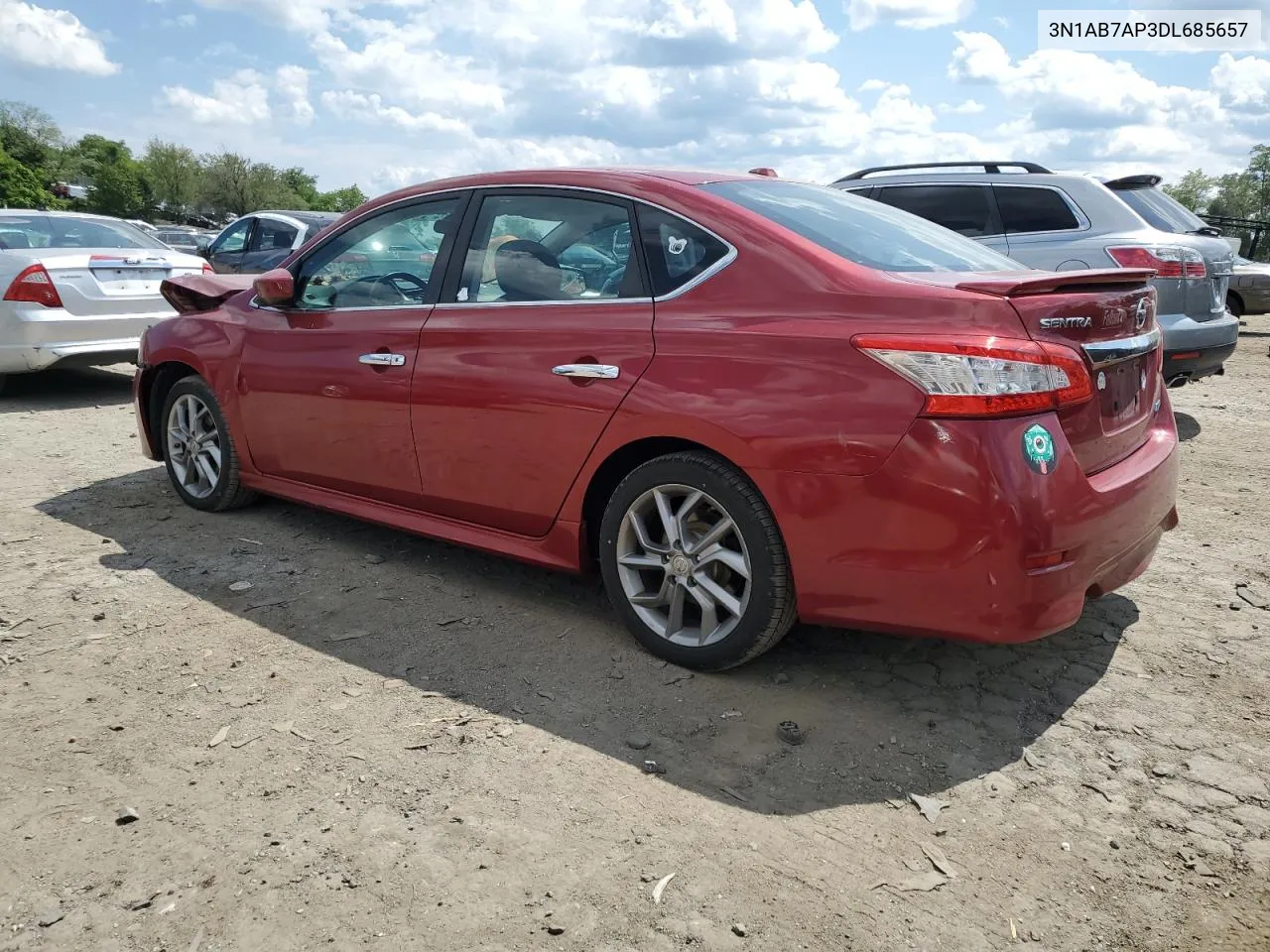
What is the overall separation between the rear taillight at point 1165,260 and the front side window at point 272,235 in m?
9.32

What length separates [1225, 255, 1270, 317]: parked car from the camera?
45.2ft

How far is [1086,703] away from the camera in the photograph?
3.29m

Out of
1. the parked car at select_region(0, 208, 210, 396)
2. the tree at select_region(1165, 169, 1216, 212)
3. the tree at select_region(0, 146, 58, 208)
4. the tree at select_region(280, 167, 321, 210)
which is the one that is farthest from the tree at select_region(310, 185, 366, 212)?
the parked car at select_region(0, 208, 210, 396)

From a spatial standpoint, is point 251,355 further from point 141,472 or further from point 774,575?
point 774,575

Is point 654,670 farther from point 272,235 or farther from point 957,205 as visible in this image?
point 272,235

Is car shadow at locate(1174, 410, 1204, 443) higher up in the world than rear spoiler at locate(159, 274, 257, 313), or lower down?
lower down

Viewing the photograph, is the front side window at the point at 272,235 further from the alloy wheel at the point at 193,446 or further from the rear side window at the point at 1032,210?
the rear side window at the point at 1032,210

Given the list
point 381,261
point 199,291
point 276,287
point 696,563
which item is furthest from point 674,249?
point 199,291

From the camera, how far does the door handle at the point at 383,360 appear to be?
4.14 m

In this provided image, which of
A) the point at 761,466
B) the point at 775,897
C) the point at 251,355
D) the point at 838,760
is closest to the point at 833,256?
the point at 761,466

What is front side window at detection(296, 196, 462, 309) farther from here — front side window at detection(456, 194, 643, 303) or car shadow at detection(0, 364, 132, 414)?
car shadow at detection(0, 364, 132, 414)

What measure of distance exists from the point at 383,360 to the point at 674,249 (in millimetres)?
1375

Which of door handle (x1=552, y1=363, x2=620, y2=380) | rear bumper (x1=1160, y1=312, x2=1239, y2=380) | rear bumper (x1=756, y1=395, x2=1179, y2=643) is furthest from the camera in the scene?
rear bumper (x1=1160, y1=312, x2=1239, y2=380)

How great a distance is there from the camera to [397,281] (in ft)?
14.0
